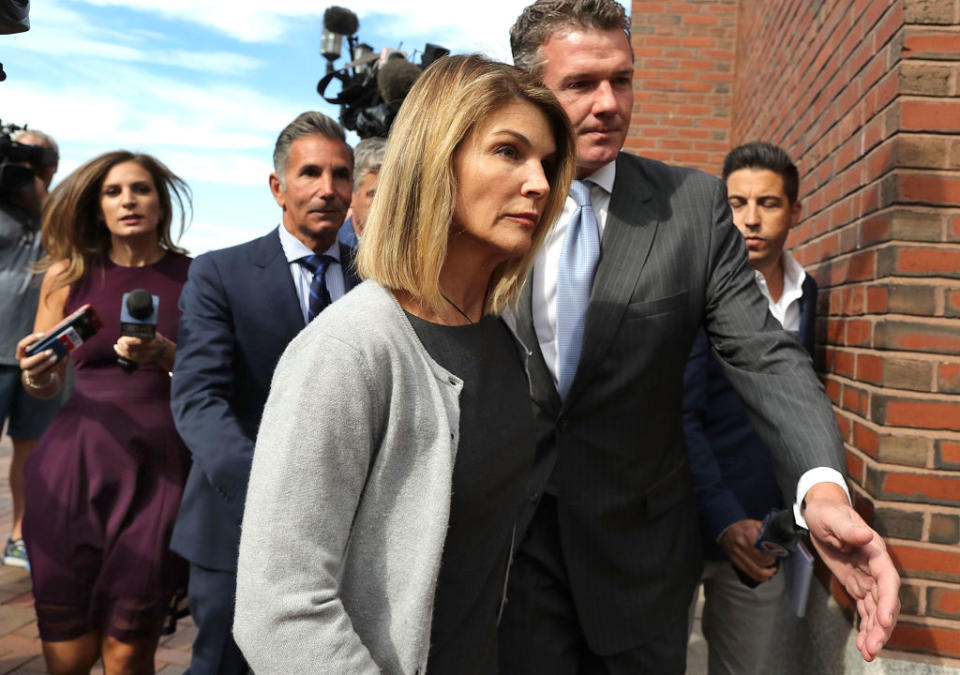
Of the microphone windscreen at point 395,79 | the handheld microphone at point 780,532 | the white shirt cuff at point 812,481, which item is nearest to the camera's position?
the white shirt cuff at point 812,481

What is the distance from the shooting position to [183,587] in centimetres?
310

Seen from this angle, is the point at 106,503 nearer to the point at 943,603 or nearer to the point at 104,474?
the point at 104,474

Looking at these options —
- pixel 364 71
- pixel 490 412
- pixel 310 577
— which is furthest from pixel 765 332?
pixel 364 71

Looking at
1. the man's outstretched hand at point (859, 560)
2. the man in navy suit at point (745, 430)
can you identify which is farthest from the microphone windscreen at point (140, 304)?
the man's outstretched hand at point (859, 560)

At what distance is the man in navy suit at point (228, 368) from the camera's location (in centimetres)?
246

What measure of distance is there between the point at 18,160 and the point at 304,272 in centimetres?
349

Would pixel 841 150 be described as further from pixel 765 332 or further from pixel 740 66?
pixel 740 66

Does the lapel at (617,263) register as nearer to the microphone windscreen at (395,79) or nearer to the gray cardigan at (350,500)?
the gray cardigan at (350,500)

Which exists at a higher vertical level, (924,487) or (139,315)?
(139,315)

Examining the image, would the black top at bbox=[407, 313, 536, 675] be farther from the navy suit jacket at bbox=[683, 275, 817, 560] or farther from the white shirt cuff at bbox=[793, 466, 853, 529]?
the navy suit jacket at bbox=[683, 275, 817, 560]

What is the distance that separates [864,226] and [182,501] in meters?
2.40

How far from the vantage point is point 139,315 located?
2.91 m

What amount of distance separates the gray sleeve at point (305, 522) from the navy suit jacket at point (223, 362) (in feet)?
4.25

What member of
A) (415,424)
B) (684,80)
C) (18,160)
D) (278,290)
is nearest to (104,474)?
(278,290)
